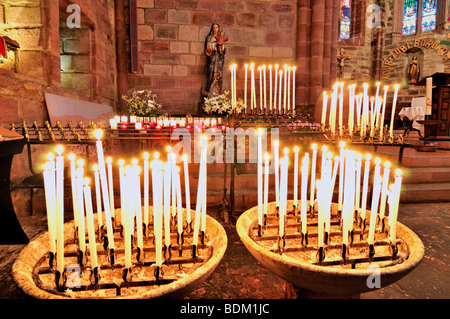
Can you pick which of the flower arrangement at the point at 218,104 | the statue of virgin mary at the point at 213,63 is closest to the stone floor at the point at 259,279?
the flower arrangement at the point at 218,104

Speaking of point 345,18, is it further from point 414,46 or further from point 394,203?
point 394,203

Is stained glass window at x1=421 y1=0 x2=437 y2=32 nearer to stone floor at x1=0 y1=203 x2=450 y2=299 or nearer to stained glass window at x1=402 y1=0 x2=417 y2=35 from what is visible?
stained glass window at x1=402 y1=0 x2=417 y2=35

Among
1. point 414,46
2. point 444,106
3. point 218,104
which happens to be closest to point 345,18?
point 414,46

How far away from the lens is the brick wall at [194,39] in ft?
22.8

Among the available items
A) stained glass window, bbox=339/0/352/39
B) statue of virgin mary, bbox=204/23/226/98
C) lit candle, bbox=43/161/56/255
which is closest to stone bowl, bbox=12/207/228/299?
lit candle, bbox=43/161/56/255

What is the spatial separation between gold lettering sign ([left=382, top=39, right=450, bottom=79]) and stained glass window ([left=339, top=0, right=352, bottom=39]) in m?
2.48

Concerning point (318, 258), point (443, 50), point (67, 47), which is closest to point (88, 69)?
point (67, 47)

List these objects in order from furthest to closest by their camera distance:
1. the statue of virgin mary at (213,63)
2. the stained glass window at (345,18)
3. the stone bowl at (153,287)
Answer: the stained glass window at (345,18) < the statue of virgin mary at (213,63) < the stone bowl at (153,287)

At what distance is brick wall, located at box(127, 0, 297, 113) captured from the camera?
6938mm

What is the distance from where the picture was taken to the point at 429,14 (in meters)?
13.2

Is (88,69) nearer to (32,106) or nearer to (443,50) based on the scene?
(32,106)

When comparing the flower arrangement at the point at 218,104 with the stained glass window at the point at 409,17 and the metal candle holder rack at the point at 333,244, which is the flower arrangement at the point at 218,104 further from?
the stained glass window at the point at 409,17

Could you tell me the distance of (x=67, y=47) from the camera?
5.33m

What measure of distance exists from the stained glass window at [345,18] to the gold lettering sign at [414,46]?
2483 mm
